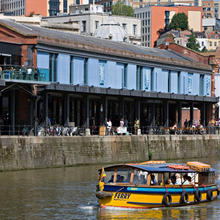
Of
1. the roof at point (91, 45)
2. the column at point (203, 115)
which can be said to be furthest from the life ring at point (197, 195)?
the column at point (203, 115)

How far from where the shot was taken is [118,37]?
12138 cm

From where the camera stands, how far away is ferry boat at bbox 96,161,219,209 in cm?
4059

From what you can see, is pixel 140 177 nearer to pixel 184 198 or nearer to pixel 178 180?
pixel 178 180

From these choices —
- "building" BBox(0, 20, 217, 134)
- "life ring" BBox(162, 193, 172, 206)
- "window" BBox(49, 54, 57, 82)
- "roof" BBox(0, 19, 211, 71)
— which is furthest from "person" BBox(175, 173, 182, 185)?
"window" BBox(49, 54, 57, 82)

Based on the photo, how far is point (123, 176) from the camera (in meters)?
41.4

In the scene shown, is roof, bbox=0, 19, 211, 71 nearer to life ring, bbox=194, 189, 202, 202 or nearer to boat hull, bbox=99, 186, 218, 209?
life ring, bbox=194, 189, 202, 202

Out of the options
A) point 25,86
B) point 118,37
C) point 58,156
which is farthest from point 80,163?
point 118,37

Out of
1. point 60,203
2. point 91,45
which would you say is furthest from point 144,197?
point 91,45

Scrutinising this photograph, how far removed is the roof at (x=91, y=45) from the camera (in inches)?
2678

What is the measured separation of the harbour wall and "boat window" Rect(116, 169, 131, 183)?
15164mm

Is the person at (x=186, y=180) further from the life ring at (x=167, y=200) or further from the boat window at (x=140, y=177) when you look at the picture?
the boat window at (x=140, y=177)

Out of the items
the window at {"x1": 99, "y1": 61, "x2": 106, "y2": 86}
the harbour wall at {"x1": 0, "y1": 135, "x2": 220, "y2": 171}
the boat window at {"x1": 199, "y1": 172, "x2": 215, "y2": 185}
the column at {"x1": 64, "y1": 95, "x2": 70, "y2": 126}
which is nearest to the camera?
the boat window at {"x1": 199, "y1": 172, "x2": 215, "y2": 185}

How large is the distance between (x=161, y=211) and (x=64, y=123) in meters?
30.5

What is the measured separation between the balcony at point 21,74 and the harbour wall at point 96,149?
5.10m
